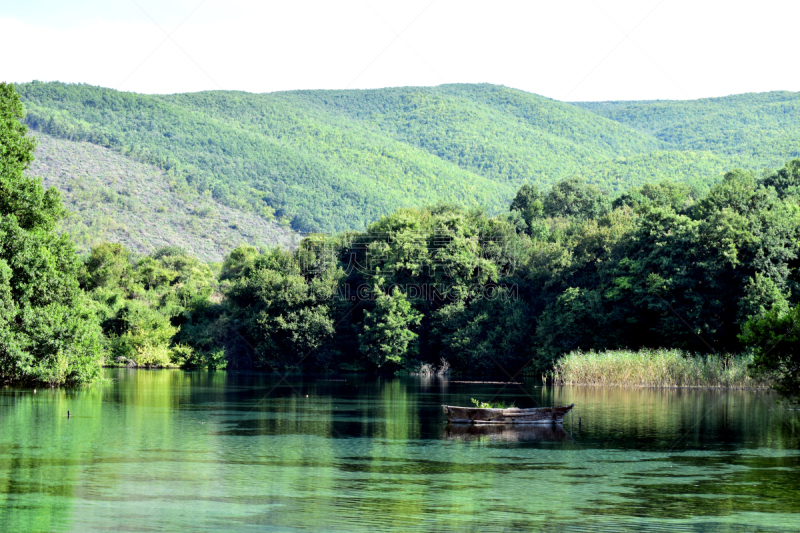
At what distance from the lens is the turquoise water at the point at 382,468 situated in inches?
674

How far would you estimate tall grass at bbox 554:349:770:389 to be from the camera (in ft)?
164

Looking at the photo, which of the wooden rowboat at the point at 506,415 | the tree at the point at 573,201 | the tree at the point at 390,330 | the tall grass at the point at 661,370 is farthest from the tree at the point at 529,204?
the wooden rowboat at the point at 506,415

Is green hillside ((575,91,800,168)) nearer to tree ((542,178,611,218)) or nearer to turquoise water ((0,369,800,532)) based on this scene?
tree ((542,178,611,218))

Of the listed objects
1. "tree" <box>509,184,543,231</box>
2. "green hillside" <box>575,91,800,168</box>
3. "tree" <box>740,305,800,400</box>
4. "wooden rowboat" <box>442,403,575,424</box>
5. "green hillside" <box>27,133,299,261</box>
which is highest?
"green hillside" <box>575,91,800,168</box>

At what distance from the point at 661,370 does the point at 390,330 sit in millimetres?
25401

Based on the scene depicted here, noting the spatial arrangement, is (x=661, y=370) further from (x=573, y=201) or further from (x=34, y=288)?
(x=573, y=201)

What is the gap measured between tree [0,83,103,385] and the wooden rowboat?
20889 mm

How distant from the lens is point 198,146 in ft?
589

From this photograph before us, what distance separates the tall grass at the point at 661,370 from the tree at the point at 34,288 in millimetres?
28578

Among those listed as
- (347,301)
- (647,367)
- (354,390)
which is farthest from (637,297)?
(347,301)

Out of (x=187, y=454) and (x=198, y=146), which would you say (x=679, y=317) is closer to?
(x=187, y=454)

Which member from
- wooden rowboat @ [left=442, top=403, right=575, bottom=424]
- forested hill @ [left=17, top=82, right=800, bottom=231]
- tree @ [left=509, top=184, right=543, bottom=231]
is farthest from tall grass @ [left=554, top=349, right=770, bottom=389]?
forested hill @ [left=17, top=82, right=800, bottom=231]

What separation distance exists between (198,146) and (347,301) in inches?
4438

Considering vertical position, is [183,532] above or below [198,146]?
below
